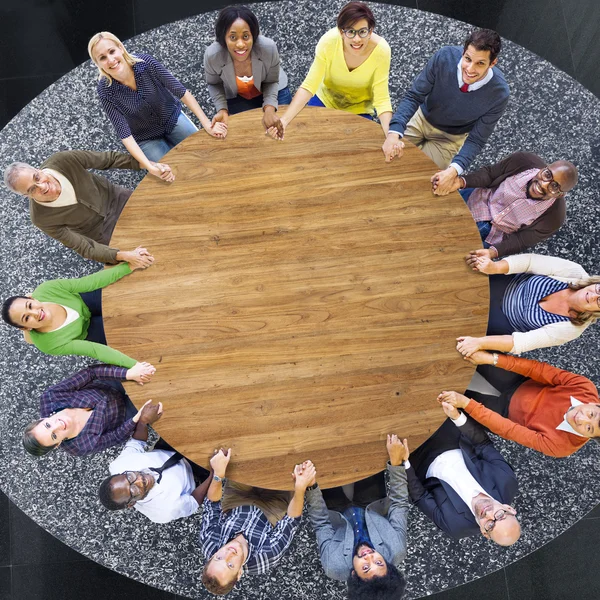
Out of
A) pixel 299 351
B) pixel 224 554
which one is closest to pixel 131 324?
pixel 299 351

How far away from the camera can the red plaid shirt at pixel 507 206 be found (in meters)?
2.59

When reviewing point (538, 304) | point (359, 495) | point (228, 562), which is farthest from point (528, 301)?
point (228, 562)

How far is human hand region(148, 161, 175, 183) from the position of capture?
99.8 inches

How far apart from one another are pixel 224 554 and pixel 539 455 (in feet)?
6.05

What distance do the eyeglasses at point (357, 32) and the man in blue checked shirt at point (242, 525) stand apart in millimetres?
1778

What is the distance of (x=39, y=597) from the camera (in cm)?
323

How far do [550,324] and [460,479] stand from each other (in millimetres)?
767

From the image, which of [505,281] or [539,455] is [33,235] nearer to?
[505,281]

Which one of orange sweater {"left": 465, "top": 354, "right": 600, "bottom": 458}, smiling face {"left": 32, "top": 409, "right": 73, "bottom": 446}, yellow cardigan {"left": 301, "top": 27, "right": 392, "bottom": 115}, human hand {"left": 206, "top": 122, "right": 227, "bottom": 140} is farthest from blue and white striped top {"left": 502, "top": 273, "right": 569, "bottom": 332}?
smiling face {"left": 32, "top": 409, "right": 73, "bottom": 446}

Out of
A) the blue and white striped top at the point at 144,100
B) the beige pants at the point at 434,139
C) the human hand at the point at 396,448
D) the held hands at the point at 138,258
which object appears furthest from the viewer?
the beige pants at the point at 434,139

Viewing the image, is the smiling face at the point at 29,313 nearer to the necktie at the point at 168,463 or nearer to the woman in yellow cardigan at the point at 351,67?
the necktie at the point at 168,463

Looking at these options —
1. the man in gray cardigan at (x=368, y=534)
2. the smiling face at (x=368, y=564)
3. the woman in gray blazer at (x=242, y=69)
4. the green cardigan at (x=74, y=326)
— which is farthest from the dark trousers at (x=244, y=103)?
the smiling face at (x=368, y=564)

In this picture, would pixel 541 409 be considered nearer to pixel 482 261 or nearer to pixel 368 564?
pixel 482 261

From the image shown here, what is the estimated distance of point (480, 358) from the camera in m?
Answer: 2.48
